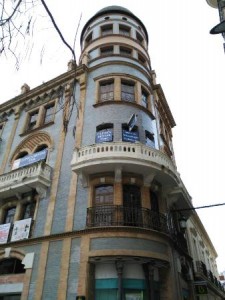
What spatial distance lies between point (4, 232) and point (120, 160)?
807 cm

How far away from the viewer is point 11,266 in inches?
608

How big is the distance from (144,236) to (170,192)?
446 centimetres

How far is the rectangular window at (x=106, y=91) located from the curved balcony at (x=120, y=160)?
567cm

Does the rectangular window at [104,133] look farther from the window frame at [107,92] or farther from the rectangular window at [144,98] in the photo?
the rectangular window at [144,98]

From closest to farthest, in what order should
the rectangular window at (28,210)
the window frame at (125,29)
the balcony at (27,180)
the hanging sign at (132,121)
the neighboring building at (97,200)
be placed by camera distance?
1. the neighboring building at (97,200)
2. the balcony at (27,180)
3. the rectangular window at (28,210)
4. the hanging sign at (132,121)
5. the window frame at (125,29)

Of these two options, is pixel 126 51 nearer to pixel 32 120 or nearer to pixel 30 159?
pixel 32 120

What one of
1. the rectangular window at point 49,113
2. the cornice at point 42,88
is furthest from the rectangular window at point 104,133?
the cornice at point 42,88

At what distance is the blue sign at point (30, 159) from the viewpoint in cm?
1890

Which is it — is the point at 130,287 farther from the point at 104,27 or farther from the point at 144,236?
the point at 104,27

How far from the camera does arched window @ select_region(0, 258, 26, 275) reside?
15.1m

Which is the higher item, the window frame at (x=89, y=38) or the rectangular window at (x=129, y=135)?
the window frame at (x=89, y=38)

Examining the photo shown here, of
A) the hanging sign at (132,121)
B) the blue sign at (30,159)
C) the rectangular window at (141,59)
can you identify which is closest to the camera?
the hanging sign at (132,121)

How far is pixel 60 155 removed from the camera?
18.0 metres

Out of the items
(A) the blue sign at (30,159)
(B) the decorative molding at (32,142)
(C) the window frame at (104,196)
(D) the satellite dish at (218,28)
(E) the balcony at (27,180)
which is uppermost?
(B) the decorative molding at (32,142)
